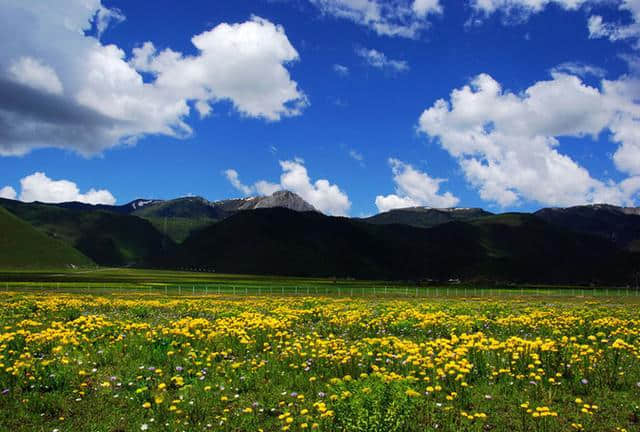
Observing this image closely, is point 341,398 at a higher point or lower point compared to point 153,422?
higher

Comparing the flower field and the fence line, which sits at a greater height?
the flower field

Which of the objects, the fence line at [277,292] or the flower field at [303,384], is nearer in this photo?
the flower field at [303,384]

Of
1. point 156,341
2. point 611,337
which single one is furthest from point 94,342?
point 611,337

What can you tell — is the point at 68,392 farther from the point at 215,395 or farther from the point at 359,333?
the point at 359,333

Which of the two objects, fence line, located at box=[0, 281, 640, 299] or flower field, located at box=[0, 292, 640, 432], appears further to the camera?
fence line, located at box=[0, 281, 640, 299]

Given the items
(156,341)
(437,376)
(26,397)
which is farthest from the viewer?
(156,341)

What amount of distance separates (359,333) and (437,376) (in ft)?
23.5

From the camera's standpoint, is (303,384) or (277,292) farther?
(277,292)

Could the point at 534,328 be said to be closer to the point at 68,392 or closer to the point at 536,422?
the point at 536,422

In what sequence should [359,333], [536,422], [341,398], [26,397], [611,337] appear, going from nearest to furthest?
[341,398] → [536,422] → [26,397] → [611,337] → [359,333]

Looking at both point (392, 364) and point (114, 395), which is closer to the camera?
point (114, 395)

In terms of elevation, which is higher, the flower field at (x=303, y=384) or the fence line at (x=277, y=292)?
the flower field at (x=303, y=384)

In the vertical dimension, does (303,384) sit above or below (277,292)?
above

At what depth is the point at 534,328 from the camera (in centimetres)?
1792
